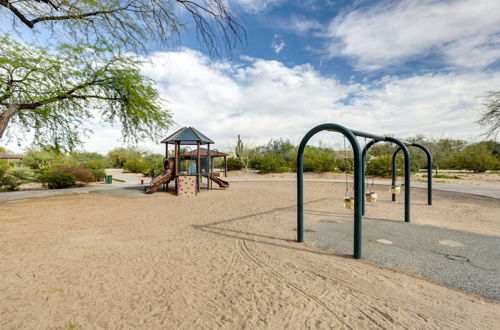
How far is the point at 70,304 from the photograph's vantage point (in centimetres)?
260

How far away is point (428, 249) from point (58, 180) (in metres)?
Answer: 17.4

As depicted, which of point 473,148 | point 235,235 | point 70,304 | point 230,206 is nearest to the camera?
point 70,304

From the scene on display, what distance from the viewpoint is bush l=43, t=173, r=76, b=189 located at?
1370cm

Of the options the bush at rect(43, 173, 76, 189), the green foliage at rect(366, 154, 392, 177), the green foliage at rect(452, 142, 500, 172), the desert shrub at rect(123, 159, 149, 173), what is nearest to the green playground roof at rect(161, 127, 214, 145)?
the bush at rect(43, 173, 76, 189)

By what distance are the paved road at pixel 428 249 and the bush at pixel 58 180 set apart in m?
15.0

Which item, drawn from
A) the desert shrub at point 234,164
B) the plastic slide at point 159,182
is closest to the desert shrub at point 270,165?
the desert shrub at point 234,164

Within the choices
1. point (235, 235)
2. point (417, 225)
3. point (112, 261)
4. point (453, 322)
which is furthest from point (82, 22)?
point (417, 225)

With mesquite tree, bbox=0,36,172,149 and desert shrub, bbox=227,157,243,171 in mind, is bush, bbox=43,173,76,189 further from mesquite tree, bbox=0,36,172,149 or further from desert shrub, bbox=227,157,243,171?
desert shrub, bbox=227,157,243,171

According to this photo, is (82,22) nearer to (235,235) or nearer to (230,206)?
(235,235)

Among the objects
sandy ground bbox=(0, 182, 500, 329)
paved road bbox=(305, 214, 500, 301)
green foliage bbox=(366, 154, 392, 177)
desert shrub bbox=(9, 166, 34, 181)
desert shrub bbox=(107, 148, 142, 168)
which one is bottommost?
sandy ground bbox=(0, 182, 500, 329)

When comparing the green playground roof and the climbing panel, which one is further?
the green playground roof

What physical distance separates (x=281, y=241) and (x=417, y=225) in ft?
11.7

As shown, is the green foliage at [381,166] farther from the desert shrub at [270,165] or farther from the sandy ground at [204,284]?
the sandy ground at [204,284]

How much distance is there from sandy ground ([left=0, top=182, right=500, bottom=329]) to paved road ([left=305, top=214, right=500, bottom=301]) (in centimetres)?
32
